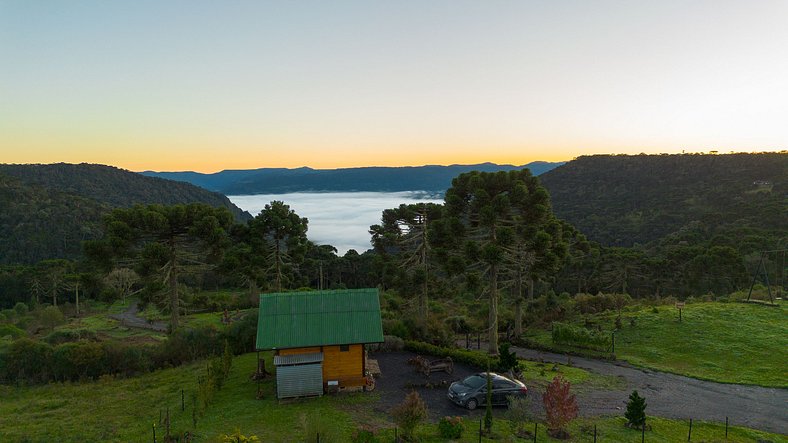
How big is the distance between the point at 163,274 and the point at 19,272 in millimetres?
59993

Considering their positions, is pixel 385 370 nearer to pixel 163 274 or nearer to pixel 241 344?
pixel 241 344

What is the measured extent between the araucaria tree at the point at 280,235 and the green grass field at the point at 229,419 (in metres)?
12.3

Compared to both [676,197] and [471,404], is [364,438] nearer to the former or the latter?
[471,404]

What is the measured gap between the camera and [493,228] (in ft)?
85.6

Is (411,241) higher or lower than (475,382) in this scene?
higher

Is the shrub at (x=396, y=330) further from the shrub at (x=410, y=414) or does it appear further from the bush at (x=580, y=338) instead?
the shrub at (x=410, y=414)

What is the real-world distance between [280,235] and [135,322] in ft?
85.0

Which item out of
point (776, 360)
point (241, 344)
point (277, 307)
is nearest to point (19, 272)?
point (241, 344)

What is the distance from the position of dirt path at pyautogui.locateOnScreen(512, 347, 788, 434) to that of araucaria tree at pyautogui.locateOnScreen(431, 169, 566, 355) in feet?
24.3

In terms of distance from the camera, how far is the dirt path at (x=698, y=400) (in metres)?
17.4

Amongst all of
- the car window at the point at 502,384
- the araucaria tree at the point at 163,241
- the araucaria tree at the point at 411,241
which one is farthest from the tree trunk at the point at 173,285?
the car window at the point at 502,384

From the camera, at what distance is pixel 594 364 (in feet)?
83.1

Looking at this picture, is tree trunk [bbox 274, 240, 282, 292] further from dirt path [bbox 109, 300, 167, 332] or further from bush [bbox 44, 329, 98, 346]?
dirt path [bbox 109, 300, 167, 332]

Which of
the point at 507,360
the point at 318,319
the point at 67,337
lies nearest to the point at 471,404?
the point at 507,360
